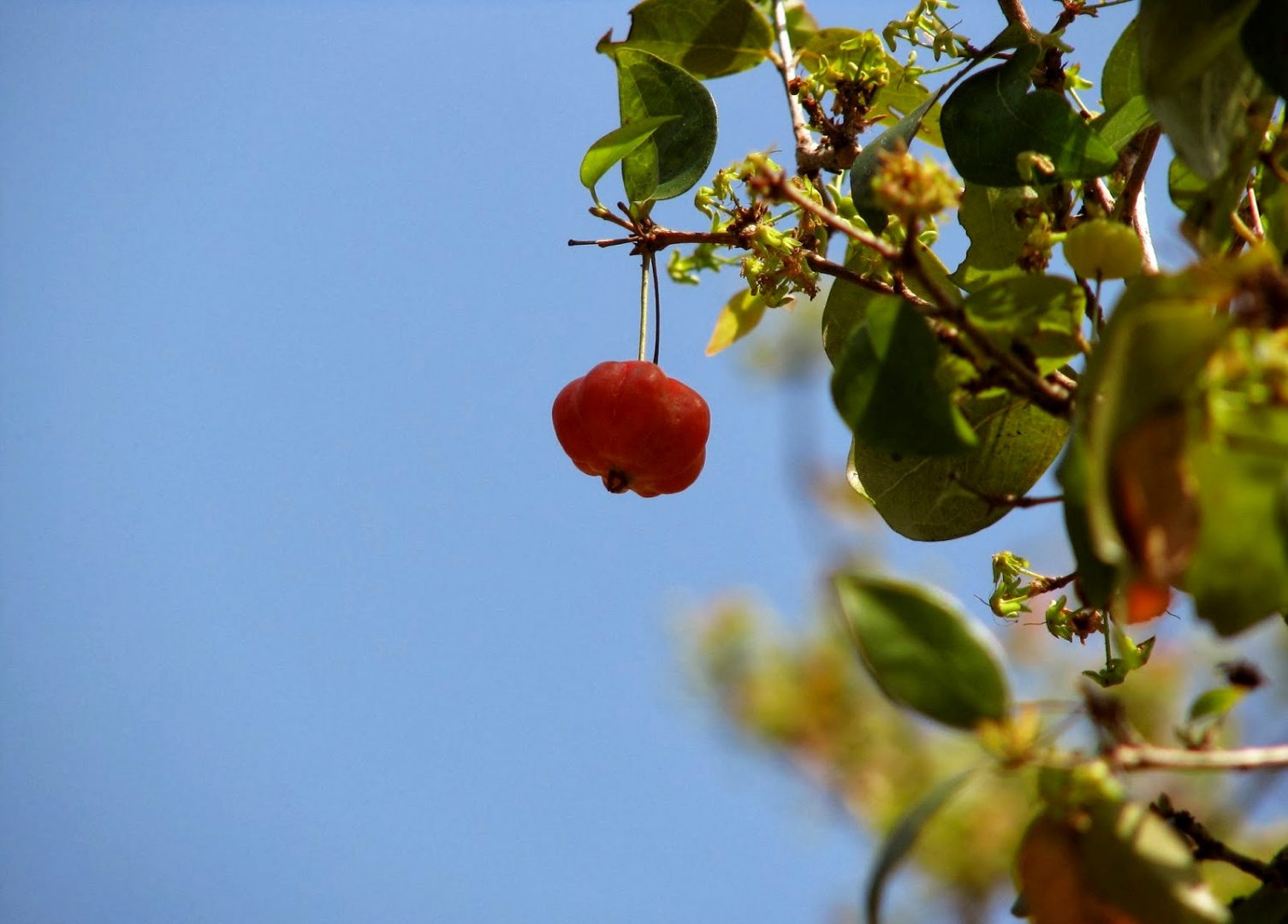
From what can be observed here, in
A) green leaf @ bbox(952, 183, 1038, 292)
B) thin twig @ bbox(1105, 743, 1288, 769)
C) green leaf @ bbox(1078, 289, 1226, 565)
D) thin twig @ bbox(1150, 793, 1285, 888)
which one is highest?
green leaf @ bbox(952, 183, 1038, 292)

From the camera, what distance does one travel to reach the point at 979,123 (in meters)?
1.10

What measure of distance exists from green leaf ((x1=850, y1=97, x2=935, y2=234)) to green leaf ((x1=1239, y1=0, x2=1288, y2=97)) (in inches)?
11.1

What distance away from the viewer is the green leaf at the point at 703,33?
4.94ft

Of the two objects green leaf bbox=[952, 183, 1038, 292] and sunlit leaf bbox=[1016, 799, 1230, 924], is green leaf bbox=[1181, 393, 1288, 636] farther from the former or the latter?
green leaf bbox=[952, 183, 1038, 292]

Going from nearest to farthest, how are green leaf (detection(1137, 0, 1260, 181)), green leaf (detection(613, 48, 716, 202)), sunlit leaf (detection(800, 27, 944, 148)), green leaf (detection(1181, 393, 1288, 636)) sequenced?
1. green leaf (detection(1181, 393, 1288, 636))
2. green leaf (detection(1137, 0, 1260, 181))
3. green leaf (detection(613, 48, 716, 202))
4. sunlit leaf (detection(800, 27, 944, 148))

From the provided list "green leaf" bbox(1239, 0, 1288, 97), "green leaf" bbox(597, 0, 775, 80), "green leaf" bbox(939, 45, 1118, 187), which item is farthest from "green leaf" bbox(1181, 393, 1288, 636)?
"green leaf" bbox(597, 0, 775, 80)

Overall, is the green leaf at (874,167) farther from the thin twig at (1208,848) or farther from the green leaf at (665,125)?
the thin twig at (1208,848)

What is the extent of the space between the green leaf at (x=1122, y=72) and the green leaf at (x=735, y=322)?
1.72 feet

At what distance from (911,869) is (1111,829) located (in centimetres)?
563

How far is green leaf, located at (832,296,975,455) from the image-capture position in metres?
0.82

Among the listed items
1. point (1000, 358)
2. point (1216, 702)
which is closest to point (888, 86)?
point (1000, 358)

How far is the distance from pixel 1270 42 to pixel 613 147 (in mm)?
623

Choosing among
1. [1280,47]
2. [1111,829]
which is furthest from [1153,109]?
[1111,829]

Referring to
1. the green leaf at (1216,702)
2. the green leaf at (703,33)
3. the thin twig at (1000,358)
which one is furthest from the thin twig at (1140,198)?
the green leaf at (703,33)
